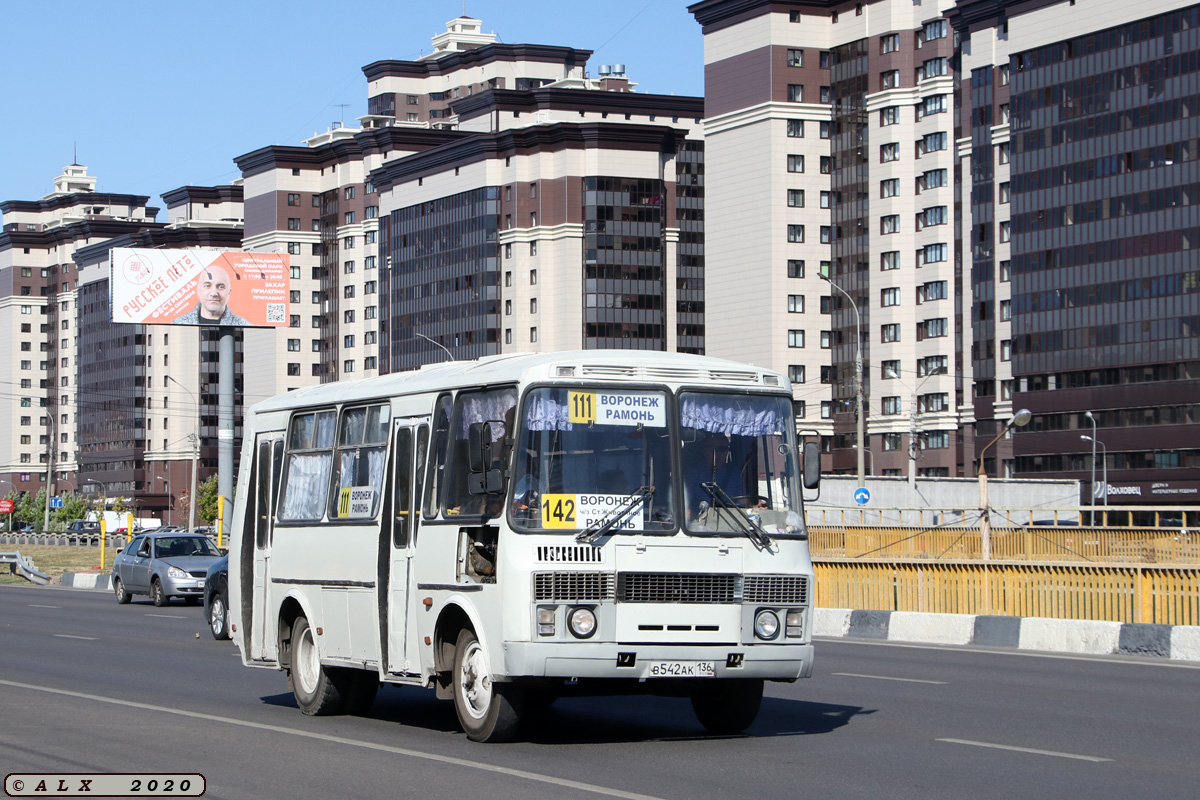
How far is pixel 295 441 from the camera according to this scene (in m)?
15.0

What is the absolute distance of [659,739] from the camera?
12.6m

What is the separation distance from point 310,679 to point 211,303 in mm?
41245

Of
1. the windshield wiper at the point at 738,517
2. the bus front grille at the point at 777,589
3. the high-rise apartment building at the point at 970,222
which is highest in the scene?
the high-rise apartment building at the point at 970,222

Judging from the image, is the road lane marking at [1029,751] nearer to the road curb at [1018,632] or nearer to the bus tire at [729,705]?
the bus tire at [729,705]

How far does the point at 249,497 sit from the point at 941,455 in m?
91.1

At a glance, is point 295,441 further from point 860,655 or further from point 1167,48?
point 1167,48

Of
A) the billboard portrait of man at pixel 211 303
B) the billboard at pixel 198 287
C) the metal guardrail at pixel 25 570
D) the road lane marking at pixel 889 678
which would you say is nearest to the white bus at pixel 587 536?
the road lane marking at pixel 889 678

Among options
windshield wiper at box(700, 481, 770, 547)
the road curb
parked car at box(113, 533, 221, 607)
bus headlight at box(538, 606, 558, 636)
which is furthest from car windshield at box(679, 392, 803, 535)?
parked car at box(113, 533, 221, 607)

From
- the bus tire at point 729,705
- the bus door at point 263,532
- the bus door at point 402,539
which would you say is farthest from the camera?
the bus door at point 263,532

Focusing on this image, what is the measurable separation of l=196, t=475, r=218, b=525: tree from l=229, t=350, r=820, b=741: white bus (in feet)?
474

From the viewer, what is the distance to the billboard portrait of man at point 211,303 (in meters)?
54.0

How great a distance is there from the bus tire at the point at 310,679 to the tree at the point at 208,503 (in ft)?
467

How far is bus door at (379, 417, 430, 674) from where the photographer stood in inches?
511

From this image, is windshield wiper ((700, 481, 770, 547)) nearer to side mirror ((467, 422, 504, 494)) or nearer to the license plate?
the license plate
